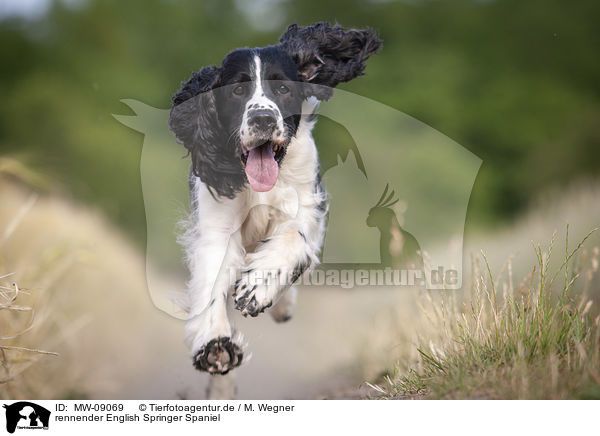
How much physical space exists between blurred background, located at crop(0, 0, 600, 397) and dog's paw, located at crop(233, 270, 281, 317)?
482 centimetres

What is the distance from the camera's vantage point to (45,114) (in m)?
9.10

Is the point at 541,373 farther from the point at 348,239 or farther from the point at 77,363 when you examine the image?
the point at 77,363

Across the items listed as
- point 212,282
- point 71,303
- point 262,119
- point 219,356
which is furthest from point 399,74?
point 219,356

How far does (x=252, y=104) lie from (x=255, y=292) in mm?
947

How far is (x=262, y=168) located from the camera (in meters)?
3.19

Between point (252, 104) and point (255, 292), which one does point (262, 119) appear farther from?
point (255, 292)

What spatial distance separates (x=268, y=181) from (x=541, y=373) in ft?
5.29

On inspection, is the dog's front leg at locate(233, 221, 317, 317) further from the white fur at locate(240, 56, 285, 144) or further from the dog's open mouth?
the white fur at locate(240, 56, 285, 144)

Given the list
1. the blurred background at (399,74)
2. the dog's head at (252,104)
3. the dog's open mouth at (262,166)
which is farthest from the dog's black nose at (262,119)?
the blurred background at (399,74)

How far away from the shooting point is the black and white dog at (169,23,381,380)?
117 inches

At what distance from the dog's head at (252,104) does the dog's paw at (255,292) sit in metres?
0.51

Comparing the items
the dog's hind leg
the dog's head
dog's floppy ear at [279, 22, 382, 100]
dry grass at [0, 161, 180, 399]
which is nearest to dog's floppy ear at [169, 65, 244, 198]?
the dog's head
